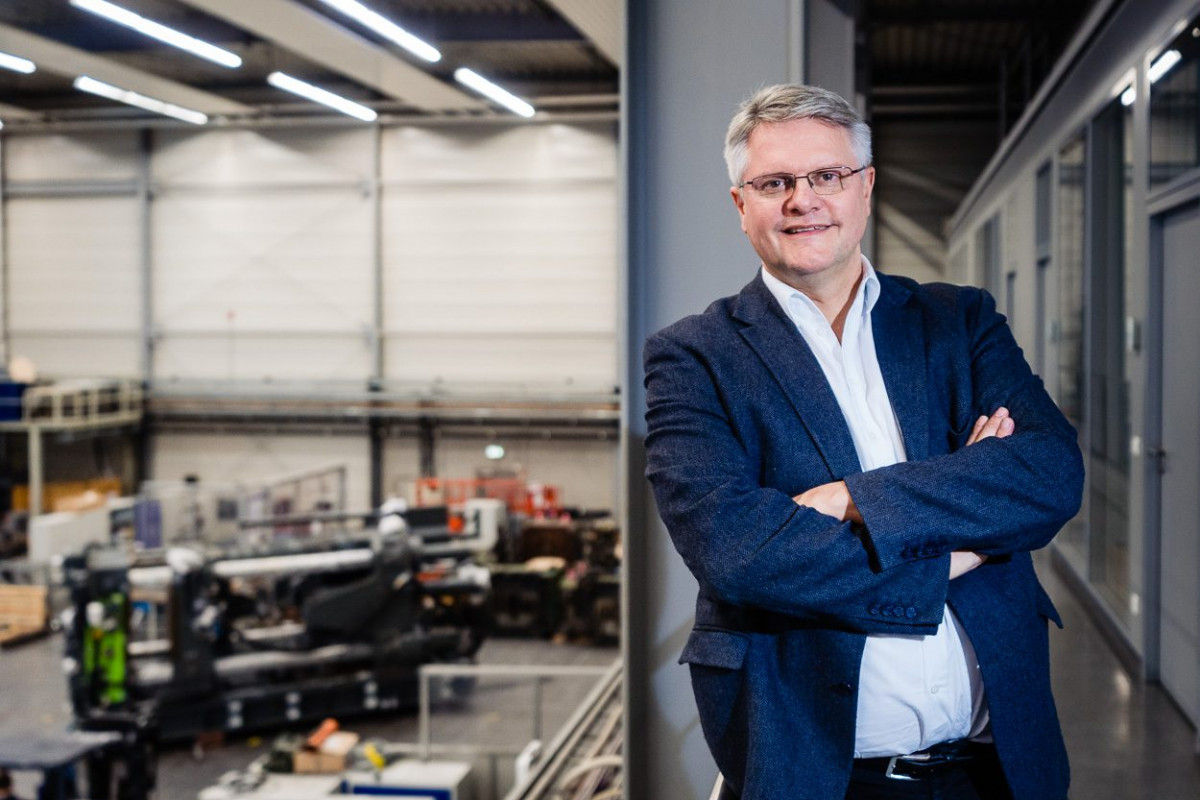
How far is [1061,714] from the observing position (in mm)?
3916

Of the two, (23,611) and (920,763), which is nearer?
(920,763)

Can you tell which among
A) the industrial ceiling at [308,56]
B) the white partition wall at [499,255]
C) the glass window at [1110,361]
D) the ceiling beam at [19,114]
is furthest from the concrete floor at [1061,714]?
the ceiling beam at [19,114]

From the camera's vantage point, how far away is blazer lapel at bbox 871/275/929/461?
1434 mm

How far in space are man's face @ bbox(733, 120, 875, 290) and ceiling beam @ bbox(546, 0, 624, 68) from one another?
417 inches

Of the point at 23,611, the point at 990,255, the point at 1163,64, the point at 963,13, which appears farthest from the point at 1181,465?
the point at 23,611

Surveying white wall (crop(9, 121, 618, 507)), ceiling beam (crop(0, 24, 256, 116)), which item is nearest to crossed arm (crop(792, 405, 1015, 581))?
ceiling beam (crop(0, 24, 256, 116))

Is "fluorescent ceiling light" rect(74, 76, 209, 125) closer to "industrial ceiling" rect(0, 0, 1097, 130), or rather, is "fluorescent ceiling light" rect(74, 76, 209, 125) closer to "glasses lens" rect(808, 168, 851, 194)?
"industrial ceiling" rect(0, 0, 1097, 130)

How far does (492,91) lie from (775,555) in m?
13.9

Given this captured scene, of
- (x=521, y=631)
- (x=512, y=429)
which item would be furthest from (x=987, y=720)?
(x=512, y=429)

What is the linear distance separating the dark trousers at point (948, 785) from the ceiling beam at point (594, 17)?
11016 millimetres

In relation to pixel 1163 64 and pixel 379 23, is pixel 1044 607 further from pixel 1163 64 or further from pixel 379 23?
pixel 379 23

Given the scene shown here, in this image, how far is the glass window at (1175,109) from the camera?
3.86m

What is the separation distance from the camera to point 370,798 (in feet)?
20.6

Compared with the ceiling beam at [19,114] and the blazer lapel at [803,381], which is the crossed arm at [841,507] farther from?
the ceiling beam at [19,114]
